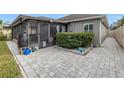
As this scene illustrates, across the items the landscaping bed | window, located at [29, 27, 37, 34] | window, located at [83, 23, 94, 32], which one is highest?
window, located at [83, 23, 94, 32]

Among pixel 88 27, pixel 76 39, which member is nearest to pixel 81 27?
pixel 88 27

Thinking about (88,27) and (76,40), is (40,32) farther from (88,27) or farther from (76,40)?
(88,27)

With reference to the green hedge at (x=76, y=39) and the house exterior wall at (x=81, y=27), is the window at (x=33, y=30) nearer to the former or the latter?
the green hedge at (x=76, y=39)

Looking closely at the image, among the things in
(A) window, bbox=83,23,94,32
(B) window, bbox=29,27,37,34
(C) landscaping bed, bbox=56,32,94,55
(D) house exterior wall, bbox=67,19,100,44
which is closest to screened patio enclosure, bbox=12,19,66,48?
(B) window, bbox=29,27,37,34

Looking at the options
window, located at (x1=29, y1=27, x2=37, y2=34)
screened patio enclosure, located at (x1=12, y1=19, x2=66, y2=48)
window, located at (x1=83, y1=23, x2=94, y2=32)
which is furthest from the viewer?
window, located at (x1=83, y1=23, x2=94, y2=32)

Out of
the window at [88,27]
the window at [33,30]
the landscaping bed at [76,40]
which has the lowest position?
the landscaping bed at [76,40]

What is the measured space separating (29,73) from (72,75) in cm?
159

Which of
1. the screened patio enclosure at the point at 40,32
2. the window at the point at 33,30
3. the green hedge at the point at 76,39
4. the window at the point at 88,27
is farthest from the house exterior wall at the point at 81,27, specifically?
the window at the point at 33,30

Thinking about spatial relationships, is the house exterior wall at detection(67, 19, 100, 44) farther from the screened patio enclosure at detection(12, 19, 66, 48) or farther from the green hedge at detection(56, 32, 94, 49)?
the screened patio enclosure at detection(12, 19, 66, 48)
